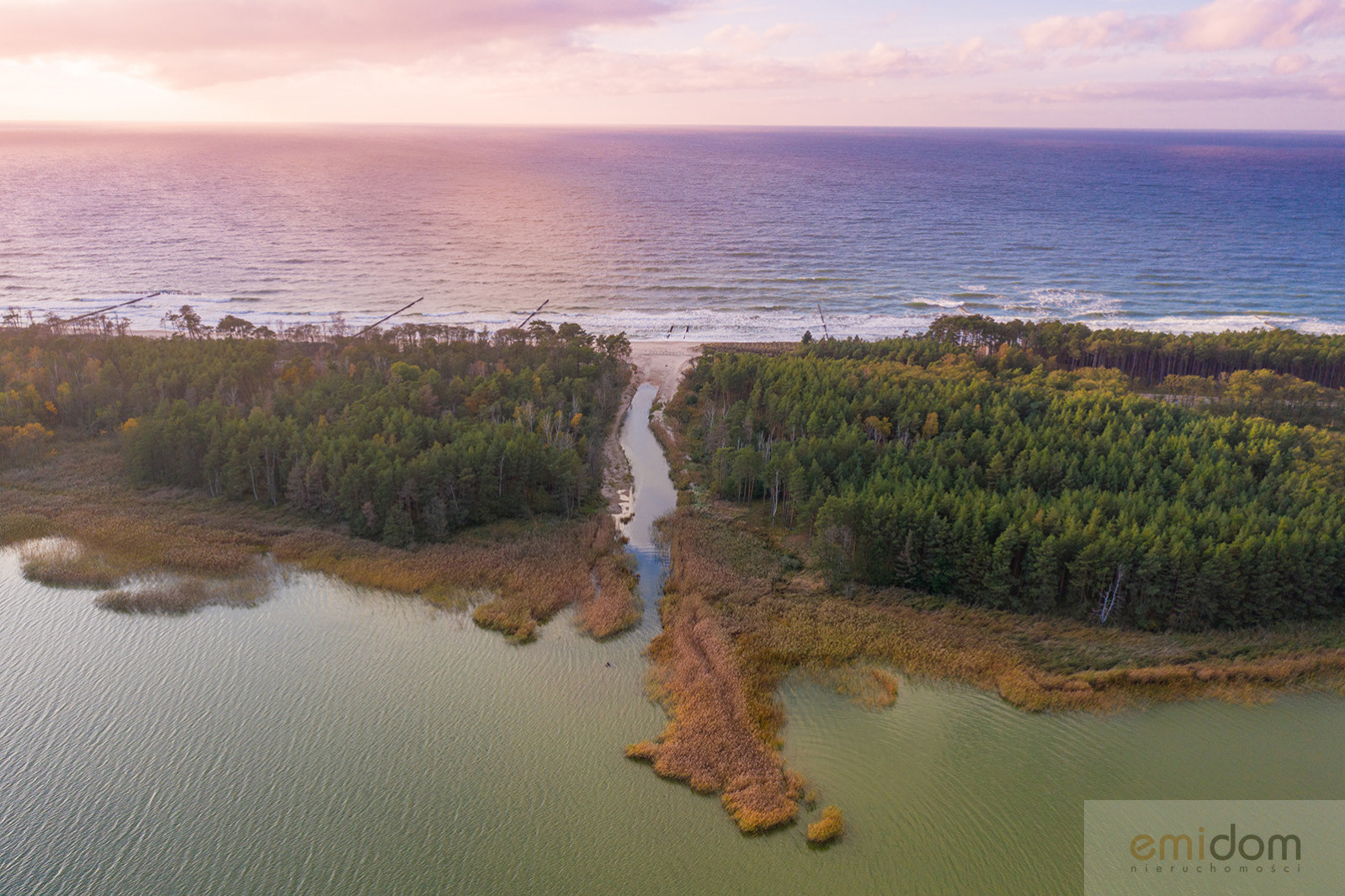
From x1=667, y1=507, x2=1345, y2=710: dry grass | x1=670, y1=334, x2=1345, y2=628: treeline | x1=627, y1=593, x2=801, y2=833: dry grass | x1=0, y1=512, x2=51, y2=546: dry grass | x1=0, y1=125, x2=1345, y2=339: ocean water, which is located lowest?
x1=627, y1=593, x2=801, y2=833: dry grass

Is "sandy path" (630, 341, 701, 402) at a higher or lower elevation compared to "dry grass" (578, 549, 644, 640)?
higher

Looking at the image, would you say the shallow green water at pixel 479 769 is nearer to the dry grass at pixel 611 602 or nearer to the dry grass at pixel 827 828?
the dry grass at pixel 827 828

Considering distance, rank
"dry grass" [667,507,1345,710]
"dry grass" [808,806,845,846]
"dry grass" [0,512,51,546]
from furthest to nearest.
Result: "dry grass" [0,512,51,546]
"dry grass" [667,507,1345,710]
"dry grass" [808,806,845,846]

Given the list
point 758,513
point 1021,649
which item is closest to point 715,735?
point 1021,649

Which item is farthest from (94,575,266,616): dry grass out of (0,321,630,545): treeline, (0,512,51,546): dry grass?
(0,512,51,546): dry grass

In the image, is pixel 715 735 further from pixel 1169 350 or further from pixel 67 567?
pixel 1169 350

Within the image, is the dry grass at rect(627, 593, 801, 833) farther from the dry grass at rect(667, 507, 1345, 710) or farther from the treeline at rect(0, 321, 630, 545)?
the treeline at rect(0, 321, 630, 545)
